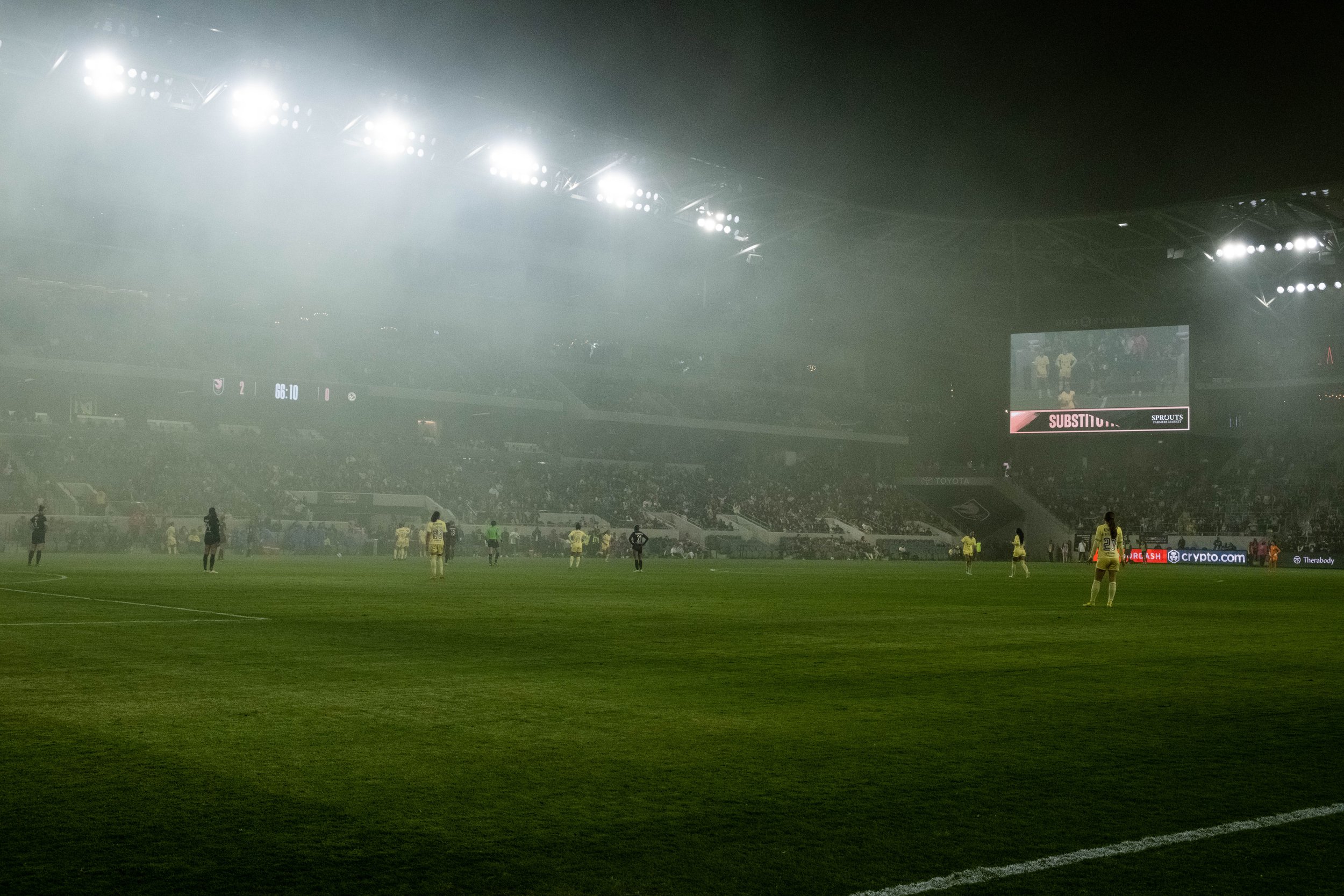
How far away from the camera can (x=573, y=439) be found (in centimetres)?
6775

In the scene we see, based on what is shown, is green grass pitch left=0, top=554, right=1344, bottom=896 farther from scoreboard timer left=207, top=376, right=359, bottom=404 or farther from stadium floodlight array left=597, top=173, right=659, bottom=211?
scoreboard timer left=207, top=376, right=359, bottom=404

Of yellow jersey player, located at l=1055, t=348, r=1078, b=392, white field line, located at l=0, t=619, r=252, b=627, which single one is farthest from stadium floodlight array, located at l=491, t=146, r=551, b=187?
white field line, located at l=0, t=619, r=252, b=627

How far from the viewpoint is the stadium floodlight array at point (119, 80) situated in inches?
1406

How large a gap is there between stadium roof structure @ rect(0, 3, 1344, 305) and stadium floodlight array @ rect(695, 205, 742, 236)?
0.17 metres

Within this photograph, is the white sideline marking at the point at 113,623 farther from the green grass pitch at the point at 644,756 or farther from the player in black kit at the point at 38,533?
the player in black kit at the point at 38,533

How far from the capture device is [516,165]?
44562 millimetres

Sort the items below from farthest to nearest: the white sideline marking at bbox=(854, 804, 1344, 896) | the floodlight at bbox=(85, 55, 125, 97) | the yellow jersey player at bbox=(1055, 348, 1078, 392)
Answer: the yellow jersey player at bbox=(1055, 348, 1078, 392) → the floodlight at bbox=(85, 55, 125, 97) → the white sideline marking at bbox=(854, 804, 1344, 896)

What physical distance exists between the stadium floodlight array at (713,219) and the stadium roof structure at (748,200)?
0.55ft

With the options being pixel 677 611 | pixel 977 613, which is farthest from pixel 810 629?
pixel 977 613

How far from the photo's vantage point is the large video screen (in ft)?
158

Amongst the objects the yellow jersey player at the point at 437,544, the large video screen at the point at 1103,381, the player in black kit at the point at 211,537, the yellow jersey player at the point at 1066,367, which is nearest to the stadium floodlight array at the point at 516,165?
the player in black kit at the point at 211,537

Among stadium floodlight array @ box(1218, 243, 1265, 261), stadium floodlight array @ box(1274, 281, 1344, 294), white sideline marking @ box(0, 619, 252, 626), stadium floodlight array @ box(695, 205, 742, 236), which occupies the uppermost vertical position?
stadium floodlight array @ box(695, 205, 742, 236)

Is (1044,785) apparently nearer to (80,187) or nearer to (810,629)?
(810,629)

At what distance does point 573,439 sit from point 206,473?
22393mm
